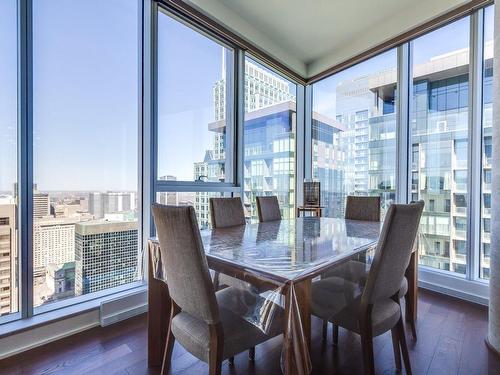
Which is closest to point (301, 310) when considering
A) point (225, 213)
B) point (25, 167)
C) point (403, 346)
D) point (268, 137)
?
point (403, 346)

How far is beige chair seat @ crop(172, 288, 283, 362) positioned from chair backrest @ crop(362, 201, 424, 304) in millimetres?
462

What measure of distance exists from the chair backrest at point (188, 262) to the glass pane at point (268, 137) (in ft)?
7.84

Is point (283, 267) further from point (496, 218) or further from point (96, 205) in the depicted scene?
point (96, 205)

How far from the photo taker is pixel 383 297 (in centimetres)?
132

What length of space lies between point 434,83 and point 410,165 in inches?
36.9

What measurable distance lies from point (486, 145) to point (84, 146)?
12.1 ft

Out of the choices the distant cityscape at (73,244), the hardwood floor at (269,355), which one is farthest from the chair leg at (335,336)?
the distant cityscape at (73,244)

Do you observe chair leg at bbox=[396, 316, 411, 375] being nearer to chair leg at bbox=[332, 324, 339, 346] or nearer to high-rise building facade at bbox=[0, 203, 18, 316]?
chair leg at bbox=[332, 324, 339, 346]

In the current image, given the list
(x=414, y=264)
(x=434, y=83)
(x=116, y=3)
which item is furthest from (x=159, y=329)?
(x=434, y=83)

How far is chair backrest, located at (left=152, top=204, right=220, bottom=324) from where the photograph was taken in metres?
1.04

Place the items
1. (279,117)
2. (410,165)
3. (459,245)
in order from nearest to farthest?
(459,245), (410,165), (279,117)

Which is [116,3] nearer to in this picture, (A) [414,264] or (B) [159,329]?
(B) [159,329]

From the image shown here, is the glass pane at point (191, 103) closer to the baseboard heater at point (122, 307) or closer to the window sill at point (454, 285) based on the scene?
the baseboard heater at point (122, 307)

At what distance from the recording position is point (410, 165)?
3.18 m
